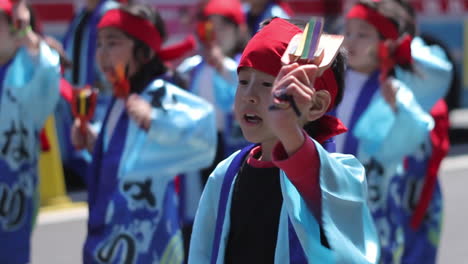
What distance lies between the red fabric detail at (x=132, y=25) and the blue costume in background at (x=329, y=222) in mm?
1813

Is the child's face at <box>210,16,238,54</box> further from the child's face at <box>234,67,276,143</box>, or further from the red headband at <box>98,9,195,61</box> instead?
the child's face at <box>234,67,276,143</box>

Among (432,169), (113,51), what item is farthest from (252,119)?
(432,169)

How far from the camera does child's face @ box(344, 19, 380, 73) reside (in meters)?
4.72

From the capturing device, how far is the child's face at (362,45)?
4723 millimetres

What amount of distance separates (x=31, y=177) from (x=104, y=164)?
68 centimetres

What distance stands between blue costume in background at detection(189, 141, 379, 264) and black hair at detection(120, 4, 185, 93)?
167cm

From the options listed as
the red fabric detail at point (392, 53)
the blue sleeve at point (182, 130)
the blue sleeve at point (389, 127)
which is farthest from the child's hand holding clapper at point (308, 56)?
the red fabric detail at point (392, 53)

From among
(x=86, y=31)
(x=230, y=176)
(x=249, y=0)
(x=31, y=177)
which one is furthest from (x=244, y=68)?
(x=86, y=31)

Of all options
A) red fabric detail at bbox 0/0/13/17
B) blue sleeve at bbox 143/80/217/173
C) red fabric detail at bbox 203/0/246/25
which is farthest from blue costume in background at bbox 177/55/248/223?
blue sleeve at bbox 143/80/217/173

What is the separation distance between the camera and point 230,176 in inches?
106

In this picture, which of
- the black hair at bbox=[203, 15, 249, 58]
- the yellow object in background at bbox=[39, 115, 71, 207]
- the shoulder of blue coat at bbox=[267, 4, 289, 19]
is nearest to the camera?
the black hair at bbox=[203, 15, 249, 58]

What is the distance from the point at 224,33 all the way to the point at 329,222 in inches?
173

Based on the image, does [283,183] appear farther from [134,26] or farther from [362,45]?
[362,45]

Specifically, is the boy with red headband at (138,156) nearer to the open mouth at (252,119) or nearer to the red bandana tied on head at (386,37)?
the red bandana tied on head at (386,37)
